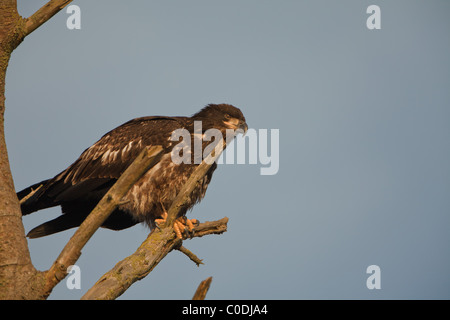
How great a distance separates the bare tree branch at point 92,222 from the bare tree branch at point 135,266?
0.36m

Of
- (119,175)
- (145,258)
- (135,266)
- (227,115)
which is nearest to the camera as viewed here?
(135,266)

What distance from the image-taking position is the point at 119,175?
8.59 metres

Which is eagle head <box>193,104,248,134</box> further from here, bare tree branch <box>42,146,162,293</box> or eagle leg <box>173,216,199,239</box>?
bare tree branch <box>42,146,162,293</box>

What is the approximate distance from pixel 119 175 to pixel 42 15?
302 centimetres

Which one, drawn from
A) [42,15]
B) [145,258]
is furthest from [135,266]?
[42,15]

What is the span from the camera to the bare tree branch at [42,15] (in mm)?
6332

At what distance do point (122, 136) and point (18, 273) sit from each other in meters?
4.12

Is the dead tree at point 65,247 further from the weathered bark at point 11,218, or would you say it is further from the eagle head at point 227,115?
the eagle head at point 227,115

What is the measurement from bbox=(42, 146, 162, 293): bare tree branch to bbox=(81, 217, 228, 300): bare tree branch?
0.36 m

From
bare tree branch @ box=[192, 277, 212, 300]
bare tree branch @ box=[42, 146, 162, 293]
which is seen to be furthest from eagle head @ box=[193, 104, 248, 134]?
bare tree branch @ box=[192, 277, 212, 300]

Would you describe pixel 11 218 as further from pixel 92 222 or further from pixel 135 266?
pixel 135 266

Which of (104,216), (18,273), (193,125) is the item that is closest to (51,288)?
(18,273)

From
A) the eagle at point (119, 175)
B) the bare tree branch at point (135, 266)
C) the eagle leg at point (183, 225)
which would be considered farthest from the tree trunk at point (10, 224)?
the eagle at point (119, 175)
